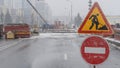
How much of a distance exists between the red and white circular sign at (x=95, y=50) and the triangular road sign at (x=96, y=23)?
1.48 ft

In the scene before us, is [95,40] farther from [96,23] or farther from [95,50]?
[96,23]

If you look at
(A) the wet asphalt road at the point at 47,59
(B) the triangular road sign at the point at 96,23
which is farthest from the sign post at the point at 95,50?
(A) the wet asphalt road at the point at 47,59

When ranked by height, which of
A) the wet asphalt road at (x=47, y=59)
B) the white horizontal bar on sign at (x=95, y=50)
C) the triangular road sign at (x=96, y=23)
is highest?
the triangular road sign at (x=96, y=23)

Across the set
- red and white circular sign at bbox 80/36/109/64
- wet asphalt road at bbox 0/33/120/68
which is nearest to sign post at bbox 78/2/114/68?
red and white circular sign at bbox 80/36/109/64

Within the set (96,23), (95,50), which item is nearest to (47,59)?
(96,23)

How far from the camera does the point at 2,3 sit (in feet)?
495

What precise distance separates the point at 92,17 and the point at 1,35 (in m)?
39.3

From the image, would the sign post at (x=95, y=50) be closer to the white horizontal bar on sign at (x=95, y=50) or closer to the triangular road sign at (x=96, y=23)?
the white horizontal bar on sign at (x=95, y=50)

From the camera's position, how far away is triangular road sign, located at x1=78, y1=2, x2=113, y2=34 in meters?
8.42

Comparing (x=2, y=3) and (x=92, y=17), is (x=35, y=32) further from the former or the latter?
(x=2, y=3)

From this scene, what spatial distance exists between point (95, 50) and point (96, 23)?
668 millimetres

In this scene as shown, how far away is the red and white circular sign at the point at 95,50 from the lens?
8.05 meters

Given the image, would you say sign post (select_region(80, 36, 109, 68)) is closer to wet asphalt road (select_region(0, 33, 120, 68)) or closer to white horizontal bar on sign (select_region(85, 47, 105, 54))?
white horizontal bar on sign (select_region(85, 47, 105, 54))

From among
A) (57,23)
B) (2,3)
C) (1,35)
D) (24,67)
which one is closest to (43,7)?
(2,3)
